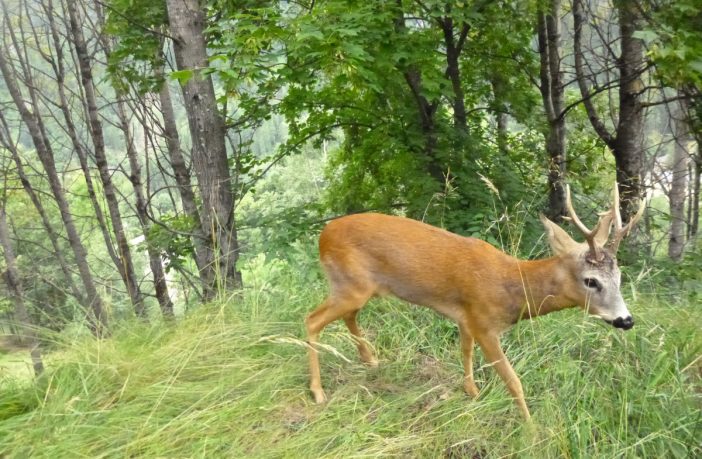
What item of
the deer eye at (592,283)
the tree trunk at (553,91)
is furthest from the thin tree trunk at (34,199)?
the deer eye at (592,283)

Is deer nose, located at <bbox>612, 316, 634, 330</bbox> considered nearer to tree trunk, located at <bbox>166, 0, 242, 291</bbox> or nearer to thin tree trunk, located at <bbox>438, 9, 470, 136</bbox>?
tree trunk, located at <bbox>166, 0, 242, 291</bbox>

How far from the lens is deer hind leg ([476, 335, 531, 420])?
3359 mm

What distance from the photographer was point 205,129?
568 centimetres

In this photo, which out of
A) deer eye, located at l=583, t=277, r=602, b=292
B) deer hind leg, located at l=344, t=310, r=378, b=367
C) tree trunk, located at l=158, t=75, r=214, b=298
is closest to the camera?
deer eye, located at l=583, t=277, r=602, b=292

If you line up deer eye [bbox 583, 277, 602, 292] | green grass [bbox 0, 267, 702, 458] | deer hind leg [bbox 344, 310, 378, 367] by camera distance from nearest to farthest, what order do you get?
green grass [bbox 0, 267, 702, 458] < deer eye [bbox 583, 277, 602, 292] < deer hind leg [bbox 344, 310, 378, 367]

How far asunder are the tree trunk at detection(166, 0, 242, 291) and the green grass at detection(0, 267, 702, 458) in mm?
1243

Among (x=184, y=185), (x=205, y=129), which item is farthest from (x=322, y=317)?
(x=184, y=185)

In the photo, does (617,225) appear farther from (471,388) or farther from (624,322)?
(471,388)

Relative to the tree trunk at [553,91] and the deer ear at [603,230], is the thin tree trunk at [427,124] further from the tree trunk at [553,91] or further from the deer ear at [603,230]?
the deer ear at [603,230]

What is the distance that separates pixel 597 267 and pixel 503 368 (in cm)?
76

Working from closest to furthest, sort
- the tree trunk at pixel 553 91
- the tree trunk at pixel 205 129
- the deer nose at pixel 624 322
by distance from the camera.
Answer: the deer nose at pixel 624 322
the tree trunk at pixel 205 129
the tree trunk at pixel 553 91

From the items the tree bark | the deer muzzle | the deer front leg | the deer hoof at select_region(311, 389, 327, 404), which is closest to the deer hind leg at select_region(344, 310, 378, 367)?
the deer hoof at select_region(311, 389, 327, 404)

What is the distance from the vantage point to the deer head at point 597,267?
3248 millimetres

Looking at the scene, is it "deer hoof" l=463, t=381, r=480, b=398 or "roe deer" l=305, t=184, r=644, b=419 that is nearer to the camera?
"roe deer" l=305, t=184, r=644, b=419
